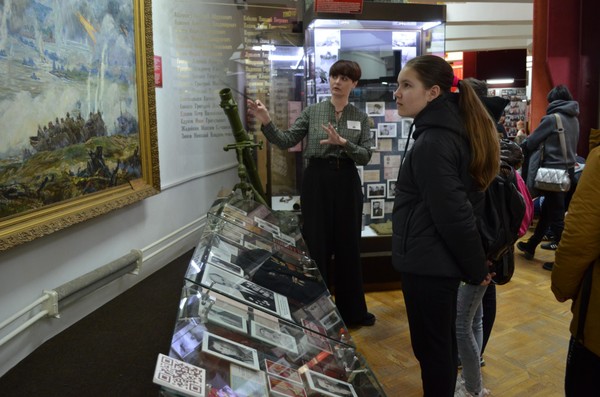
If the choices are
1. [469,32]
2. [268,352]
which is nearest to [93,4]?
[268,352]

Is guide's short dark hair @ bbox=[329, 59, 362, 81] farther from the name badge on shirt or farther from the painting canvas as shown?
the painting canvas

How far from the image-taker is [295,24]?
4.30 metres

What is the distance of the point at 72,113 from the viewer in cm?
226

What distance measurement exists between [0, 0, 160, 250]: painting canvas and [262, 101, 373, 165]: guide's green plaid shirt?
83cm

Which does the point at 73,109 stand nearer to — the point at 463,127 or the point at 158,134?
the point at 158,134

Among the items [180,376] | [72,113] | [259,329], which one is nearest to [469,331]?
[259,329]

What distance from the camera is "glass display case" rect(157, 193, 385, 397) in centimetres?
114

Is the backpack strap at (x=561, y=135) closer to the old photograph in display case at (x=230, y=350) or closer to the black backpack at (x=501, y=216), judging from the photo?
the black backpack at (x=501, y=216)

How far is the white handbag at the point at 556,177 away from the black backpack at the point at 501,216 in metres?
3.05

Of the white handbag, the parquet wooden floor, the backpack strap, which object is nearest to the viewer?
the parquet wooden floor

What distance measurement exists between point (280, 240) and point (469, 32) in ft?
34.8

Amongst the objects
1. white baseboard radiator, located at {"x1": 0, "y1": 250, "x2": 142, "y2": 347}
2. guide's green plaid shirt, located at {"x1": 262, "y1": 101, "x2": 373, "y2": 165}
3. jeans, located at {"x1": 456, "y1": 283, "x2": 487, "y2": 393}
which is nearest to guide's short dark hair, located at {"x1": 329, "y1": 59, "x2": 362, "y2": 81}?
guide's green plaid shirt, located at {"x1": 262, "y1": 101, "x2": 373, "y2": 165}

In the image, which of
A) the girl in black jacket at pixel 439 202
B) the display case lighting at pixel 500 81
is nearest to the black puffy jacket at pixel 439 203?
the girl in black jacket at pixel 439 202

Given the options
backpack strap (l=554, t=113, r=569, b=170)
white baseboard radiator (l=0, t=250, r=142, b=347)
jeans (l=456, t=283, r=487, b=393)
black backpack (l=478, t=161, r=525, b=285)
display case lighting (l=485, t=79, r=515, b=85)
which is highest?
display case lighting (l=485, t=79, r=515, b=85)
